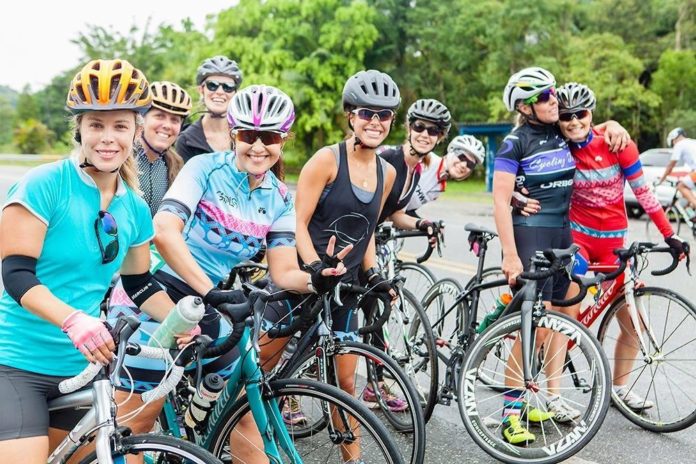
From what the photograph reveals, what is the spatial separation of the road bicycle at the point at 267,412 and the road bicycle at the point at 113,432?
503 mm

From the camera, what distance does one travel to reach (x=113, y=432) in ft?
7.25

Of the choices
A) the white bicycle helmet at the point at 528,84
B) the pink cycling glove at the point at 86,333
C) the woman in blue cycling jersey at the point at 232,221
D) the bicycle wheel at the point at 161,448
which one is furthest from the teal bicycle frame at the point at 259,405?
the white bicycle helmet at the point at 528,84

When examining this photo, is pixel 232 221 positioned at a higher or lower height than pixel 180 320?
higher

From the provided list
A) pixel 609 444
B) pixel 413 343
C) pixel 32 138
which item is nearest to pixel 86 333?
pixel 413 343

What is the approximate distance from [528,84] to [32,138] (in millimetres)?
62717

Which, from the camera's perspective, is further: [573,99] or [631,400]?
[631,400]

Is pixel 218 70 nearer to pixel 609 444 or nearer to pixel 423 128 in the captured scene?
pixel 423 128

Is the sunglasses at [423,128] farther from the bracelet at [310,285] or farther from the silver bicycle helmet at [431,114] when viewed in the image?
the bracelet at [310,285]

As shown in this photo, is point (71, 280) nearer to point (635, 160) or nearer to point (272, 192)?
point (272, 192)

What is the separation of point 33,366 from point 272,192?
1393 mm

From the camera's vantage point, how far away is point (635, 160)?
460cm

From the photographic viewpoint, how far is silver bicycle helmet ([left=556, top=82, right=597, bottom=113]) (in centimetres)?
441

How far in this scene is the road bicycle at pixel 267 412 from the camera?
2752 millimetres

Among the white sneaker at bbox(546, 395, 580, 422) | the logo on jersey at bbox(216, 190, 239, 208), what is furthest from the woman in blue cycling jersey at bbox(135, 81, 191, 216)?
the white sneaker at bbox(546, 395, 580, 422)
